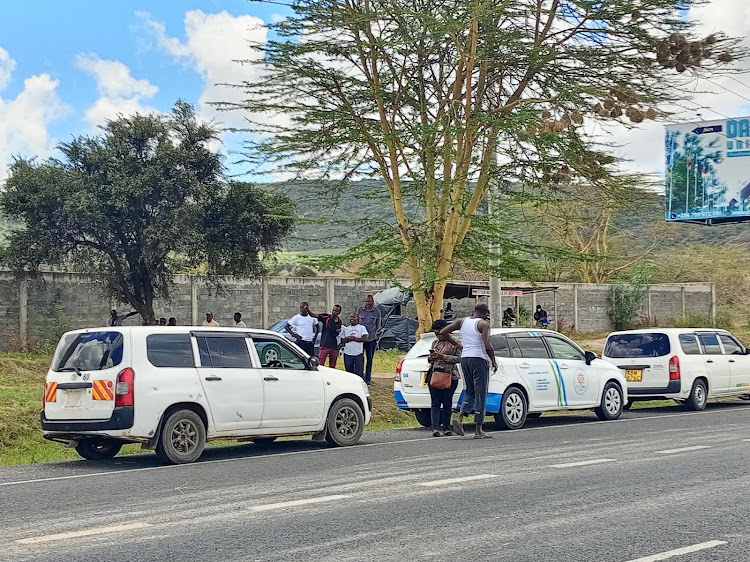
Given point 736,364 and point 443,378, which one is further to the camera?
point 736,364

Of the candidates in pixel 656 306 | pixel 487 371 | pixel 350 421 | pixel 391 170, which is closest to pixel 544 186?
pixel 391 170

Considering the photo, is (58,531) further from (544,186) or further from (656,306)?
(656,306)

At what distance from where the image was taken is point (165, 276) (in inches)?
1057

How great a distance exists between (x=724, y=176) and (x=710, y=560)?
29790mm

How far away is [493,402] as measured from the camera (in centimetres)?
1616

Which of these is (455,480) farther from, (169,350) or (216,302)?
(216,302)

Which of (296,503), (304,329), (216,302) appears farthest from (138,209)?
(296,503)

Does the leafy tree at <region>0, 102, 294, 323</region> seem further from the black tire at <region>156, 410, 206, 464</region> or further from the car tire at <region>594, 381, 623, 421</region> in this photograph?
the black tire at <region>156, 410, 206, 464</region>

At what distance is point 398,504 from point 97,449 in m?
5.60

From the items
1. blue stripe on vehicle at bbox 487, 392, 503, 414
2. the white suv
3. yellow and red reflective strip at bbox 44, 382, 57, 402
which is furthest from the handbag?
yellow and red reflective strip at bbox 44, 382, 57, 402

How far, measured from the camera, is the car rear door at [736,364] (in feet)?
70.6

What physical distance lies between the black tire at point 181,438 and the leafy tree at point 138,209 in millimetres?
12861

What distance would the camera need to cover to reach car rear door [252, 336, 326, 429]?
13.2 metres

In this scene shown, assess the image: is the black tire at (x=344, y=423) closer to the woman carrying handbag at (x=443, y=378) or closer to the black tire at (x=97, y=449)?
the woman carrying handbag at (x=443, y=378)
